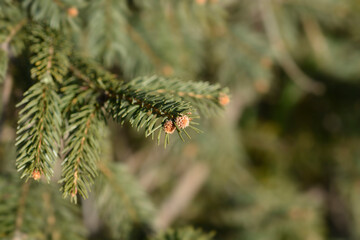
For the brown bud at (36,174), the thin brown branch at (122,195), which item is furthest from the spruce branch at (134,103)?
the thin brown branch at (122,195)

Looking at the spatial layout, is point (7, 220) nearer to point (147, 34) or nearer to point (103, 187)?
point (103, 187)

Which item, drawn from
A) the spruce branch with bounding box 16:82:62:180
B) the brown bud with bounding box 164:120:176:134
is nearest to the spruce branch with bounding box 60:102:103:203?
the spruce branch with bounding box 16:82:62:180

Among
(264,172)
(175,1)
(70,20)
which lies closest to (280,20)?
(175,1)

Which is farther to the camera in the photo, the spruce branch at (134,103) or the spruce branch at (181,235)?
the spruce branch at (181,235)

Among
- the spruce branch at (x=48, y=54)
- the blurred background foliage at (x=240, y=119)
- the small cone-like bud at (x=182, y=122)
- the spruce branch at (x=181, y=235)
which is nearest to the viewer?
the small cone-like bud at (x=182, y=122)

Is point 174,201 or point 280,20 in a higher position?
point 280,20

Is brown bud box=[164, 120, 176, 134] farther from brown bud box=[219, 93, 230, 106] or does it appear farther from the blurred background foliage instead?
the blurred background foliage

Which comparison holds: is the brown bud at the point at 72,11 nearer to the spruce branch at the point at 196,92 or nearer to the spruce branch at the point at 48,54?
the spruce branch at the point at 48,54

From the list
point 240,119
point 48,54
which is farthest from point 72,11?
point 240,119
